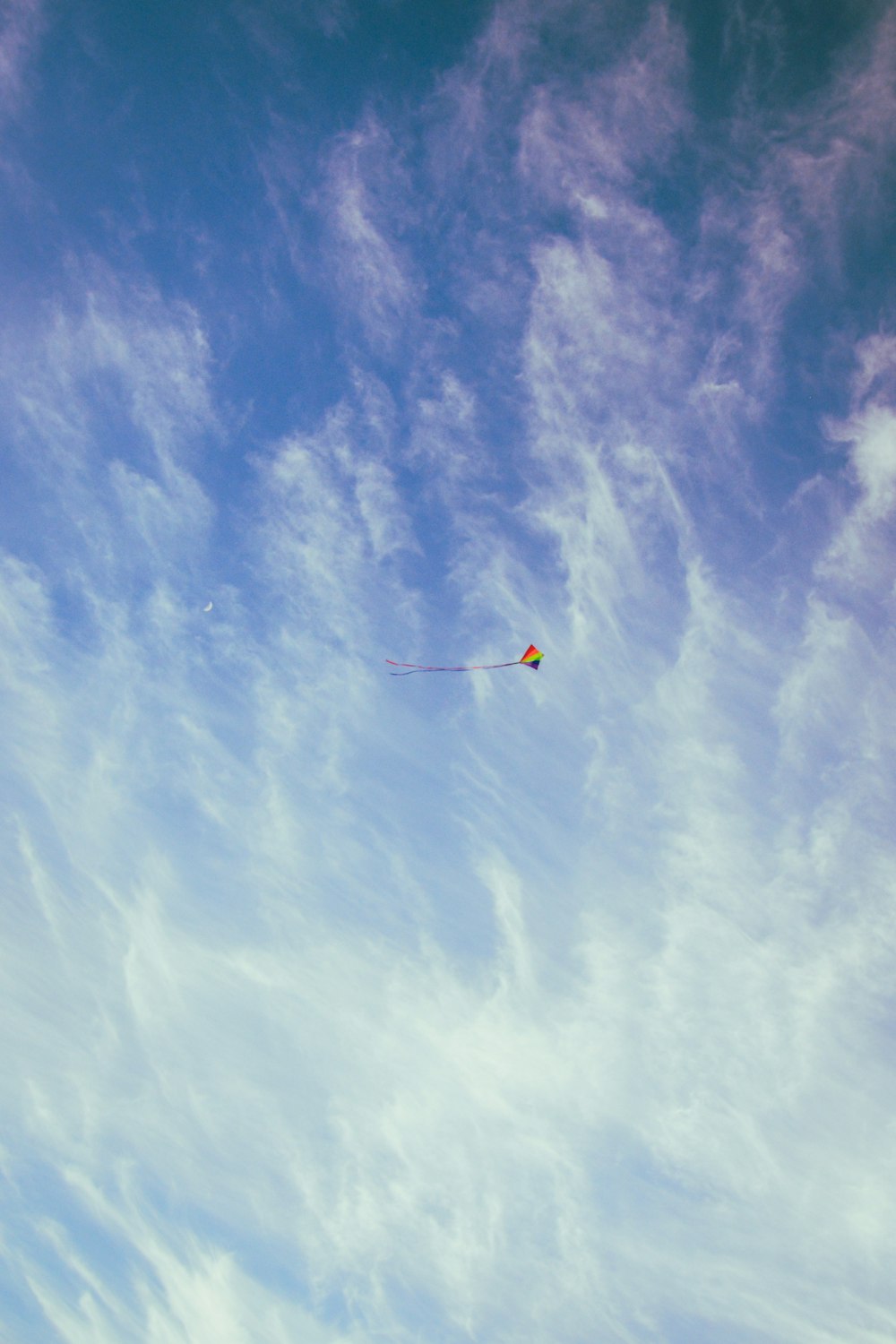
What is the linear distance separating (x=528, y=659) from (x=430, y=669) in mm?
9918

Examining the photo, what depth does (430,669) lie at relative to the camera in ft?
256

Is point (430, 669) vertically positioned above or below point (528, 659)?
below

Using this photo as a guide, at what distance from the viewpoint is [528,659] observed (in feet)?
263
